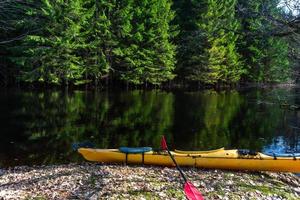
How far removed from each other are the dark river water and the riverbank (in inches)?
104

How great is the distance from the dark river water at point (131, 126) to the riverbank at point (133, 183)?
2642mm

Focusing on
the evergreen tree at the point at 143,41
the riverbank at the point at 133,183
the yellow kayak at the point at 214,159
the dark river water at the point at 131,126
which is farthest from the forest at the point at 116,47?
the riverbank at the point at 133,183

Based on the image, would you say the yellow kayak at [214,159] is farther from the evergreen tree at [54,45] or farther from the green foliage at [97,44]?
the evergreen tree at [54,45]

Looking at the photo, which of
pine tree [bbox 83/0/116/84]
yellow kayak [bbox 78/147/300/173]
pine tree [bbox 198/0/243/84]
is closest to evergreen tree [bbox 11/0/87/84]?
pine tree [bbox 83/0/116/84]

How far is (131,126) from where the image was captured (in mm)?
22562

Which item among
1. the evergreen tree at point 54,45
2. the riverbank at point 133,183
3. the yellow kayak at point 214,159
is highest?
the evergreen tree at point 54,45

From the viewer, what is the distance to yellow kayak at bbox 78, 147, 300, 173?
42.9ft

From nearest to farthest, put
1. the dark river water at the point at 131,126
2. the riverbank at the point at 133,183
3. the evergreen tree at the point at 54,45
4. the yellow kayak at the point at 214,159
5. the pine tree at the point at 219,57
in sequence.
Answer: the riverbank at the point at 133,183
the yellow kayak at the point at 214,159
the dark river water at the point at 131,126
the evergreen tree at the point at 54,45
the pine tree at the point at 219,57

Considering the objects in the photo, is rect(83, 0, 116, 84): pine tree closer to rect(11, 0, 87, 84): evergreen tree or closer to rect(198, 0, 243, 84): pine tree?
rect(11, 0, 87, 84): evergreen tree

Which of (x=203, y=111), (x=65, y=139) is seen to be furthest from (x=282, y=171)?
(x=203, y=111)

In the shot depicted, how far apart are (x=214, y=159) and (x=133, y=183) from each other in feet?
11.9

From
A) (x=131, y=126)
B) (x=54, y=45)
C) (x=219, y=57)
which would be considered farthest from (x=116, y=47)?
(x=131, y=126)

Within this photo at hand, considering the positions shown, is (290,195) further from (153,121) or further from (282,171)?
(153,121)

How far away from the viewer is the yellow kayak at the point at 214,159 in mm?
13086
